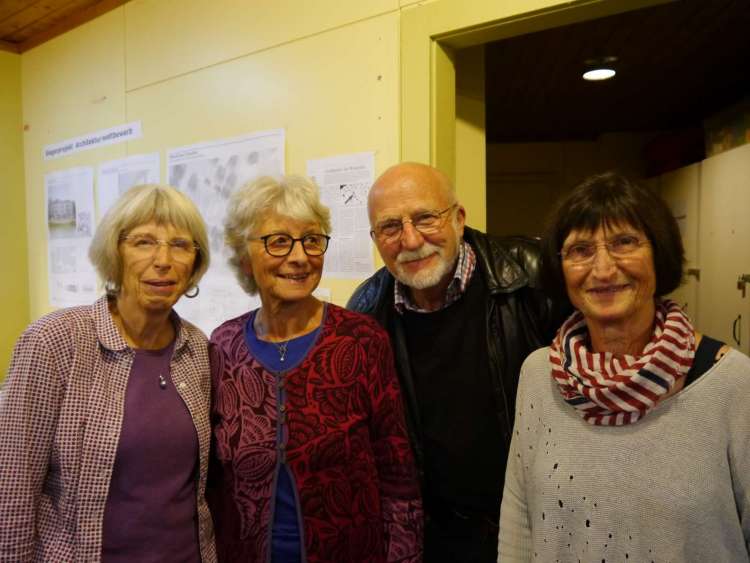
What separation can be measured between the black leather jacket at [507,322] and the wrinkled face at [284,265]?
0.35 meters

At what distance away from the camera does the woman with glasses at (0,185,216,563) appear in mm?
1057

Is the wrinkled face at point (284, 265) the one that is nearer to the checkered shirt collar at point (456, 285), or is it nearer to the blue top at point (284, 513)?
the blue top at point (284, 513)

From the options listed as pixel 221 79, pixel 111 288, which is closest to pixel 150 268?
pixel 111 288

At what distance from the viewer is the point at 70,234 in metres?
3.00

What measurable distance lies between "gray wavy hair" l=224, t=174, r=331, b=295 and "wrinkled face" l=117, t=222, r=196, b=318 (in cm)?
14

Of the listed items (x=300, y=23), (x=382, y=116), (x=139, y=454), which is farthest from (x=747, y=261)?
(x=139, y=454)

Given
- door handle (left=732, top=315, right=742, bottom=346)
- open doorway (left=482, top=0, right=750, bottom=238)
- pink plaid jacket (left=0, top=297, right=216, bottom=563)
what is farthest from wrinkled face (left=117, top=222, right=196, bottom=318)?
door handle (left=732, top=315, right=742, bottom=346)

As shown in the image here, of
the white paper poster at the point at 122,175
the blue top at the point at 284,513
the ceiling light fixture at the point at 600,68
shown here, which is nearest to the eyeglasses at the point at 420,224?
the blue top at the point at 284,513

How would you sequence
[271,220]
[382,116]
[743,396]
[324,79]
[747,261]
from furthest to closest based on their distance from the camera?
[747,261]
[324,79]
[382,116]
[271,220]
[743,396]

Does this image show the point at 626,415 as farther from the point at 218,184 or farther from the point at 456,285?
the point at 218,184

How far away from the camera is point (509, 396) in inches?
53.2

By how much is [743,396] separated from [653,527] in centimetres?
26

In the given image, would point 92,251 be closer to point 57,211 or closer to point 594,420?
point 594,420

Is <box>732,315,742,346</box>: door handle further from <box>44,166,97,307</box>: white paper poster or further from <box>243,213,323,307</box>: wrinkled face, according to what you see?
<box>44,166,97,307</box>: white paper poster
